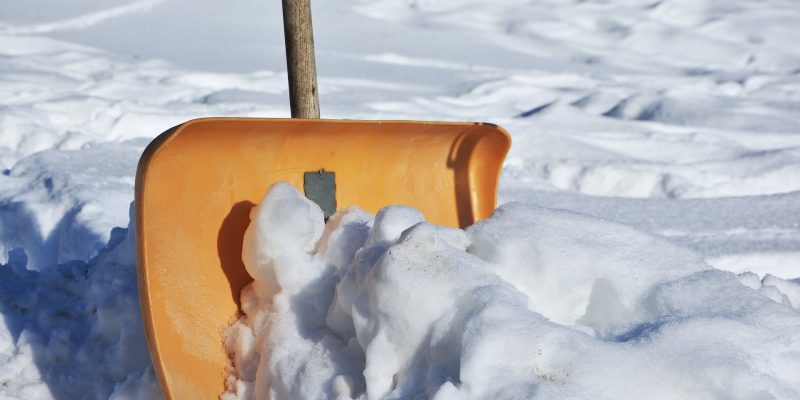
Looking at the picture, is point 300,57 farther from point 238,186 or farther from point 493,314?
point 493,314

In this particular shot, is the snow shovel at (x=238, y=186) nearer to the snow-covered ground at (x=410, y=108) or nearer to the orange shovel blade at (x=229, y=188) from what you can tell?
the orange shovel blade at (x=229, y=188)

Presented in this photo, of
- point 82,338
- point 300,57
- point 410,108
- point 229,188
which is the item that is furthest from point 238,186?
point 410,108

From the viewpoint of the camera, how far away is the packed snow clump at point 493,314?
1450 millimetres

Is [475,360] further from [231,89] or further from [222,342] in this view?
[231,89]

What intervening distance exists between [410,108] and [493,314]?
4556mm

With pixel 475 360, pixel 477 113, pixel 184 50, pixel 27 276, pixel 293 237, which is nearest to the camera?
pixel 475 360

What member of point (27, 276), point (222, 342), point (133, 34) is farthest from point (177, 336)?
point (133, 34)

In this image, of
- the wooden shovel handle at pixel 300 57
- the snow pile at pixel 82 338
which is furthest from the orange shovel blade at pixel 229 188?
the wooden shovel handle at pixel 300 57

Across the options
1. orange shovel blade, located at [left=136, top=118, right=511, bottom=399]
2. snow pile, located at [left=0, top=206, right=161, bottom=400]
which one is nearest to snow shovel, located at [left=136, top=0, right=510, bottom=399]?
orange shovel blade, located at [left=136, top=118, right=511, bottom=399]

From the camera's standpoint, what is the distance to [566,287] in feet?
5.88

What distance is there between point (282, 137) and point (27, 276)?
0.93 meters

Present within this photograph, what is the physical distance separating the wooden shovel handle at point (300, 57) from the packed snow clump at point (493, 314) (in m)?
0.64

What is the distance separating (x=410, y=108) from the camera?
19.7 ft

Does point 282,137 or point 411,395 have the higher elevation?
point 282,137
